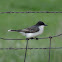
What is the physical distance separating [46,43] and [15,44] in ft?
2.06

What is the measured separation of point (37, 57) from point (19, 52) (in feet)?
1.30

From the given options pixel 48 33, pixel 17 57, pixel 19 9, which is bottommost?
pixel 17 57

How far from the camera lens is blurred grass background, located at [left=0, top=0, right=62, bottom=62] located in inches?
299

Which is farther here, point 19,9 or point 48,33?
point 19,9

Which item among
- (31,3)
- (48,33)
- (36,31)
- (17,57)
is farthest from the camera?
(31,3)

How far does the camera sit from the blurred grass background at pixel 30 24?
7.61 m

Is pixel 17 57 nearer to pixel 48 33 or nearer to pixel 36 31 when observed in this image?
pixel 36 31

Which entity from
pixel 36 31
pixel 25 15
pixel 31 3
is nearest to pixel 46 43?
pixel 36 31

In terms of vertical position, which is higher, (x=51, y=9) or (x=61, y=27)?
(x=51, y=9)

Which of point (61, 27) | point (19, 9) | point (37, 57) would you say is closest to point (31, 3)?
point (19, 9)

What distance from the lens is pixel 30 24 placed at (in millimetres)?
9234

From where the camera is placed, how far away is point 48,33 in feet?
29.1

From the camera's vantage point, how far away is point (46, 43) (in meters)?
8.20

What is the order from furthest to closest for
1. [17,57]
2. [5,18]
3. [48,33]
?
[5,18] → [48,33] → [17,57]
